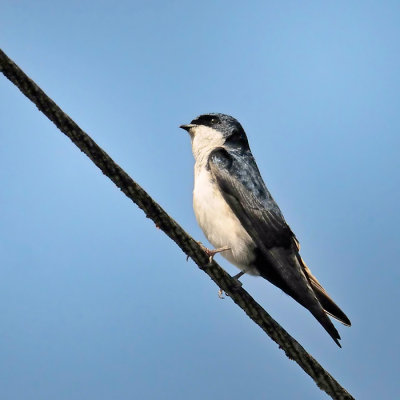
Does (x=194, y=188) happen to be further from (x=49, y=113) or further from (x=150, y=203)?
(x=49, y=113)

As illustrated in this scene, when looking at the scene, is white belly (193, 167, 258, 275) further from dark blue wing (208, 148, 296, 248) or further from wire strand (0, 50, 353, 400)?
wire strand (0, 50, 353, 400)

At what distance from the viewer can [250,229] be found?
453 cm

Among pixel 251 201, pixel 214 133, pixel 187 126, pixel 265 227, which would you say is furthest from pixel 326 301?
pixel 187 126

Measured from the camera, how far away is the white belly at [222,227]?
4.57m

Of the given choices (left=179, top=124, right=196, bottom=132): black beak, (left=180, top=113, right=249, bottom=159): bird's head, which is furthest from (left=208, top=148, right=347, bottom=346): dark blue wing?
(left=179, top=124, right=196, bottom=132): black beak

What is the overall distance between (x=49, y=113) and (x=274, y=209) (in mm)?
2320

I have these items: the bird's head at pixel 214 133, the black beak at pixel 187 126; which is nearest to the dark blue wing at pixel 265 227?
the bird's head at pixel 214 133

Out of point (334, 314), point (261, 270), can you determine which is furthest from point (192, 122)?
point (334, 314)

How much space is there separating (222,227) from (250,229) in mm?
208

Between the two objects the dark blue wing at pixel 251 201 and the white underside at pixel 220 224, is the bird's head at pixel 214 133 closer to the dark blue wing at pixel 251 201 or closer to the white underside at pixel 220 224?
the dark blue wing at pixel 251 201

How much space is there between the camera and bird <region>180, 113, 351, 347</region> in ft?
14.6

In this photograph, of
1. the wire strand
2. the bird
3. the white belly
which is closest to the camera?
the wire strand

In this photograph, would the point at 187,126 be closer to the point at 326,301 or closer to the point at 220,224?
the point at 220,224

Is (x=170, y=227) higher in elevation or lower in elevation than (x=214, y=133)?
lower
